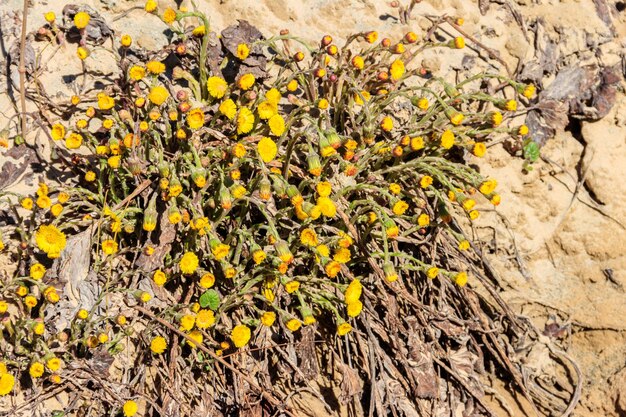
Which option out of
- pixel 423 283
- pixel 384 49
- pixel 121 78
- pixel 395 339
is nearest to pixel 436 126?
pixel 384 49

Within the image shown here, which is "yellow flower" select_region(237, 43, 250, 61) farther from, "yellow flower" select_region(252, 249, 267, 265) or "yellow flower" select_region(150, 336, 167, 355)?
"yellow flower" select_region(150, 336, 167, 355)

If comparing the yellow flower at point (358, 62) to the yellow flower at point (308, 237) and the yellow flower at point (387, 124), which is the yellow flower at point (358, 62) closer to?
the yellow flower at point (387, 124)

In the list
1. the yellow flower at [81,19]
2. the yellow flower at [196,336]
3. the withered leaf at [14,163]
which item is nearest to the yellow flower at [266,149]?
the yellow flower at [196,336]

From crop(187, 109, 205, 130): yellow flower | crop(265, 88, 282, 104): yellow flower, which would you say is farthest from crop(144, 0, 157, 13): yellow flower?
crop(265, 88, 282, 104): yellow flower

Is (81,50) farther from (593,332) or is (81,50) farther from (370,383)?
(593,332)

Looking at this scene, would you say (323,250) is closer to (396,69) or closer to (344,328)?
(344,328)

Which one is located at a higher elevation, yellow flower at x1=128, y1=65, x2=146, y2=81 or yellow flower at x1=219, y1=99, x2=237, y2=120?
yellow flower at x1=128, y1=65, x2=146, y2=81
